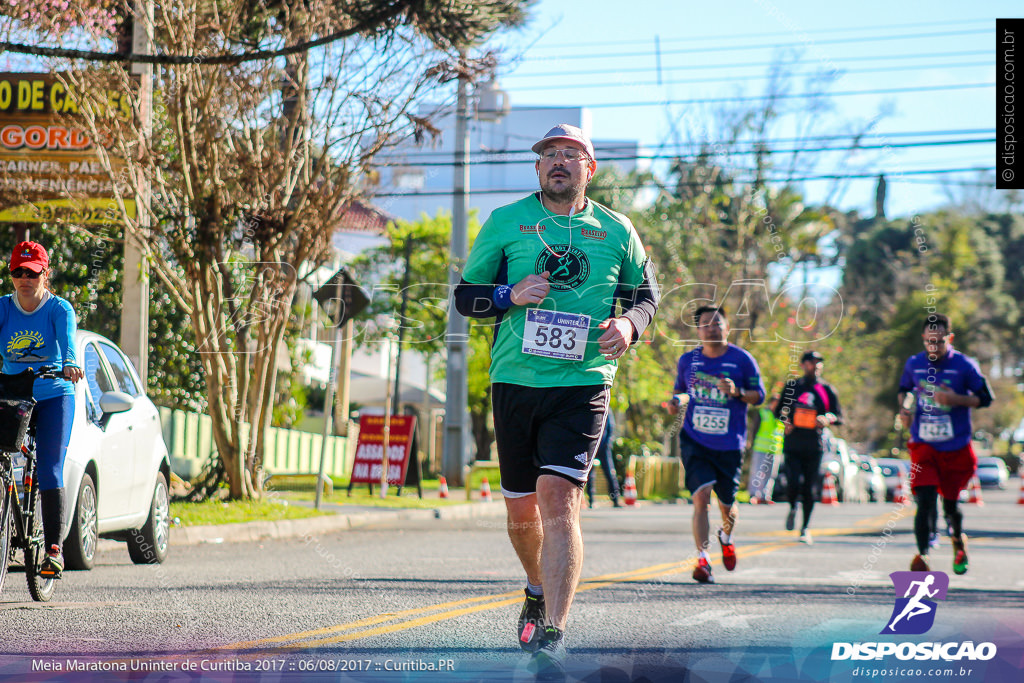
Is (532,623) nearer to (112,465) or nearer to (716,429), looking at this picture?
(716,429)

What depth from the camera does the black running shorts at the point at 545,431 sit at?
5.09 metres

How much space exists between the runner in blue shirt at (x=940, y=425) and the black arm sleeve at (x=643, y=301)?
4984mm

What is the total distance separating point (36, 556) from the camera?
7.03 metres

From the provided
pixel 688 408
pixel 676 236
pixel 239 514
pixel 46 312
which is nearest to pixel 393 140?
pixel 239 514

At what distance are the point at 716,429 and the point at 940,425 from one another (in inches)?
72.1

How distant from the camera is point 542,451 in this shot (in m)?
5.12

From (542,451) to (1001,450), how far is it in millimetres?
92136

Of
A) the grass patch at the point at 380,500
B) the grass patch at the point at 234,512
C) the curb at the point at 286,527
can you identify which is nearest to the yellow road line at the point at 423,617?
the curb at the point at 286,527

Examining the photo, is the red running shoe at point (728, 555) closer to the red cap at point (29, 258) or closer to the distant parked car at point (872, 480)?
the red cap at point (29, 258)

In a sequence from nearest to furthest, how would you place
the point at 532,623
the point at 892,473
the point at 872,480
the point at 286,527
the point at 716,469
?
the point at 532,623, the point at 716,469, the point at 286,527, the point at 872,480, the point at 892,473

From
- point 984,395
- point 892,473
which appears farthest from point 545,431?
point 892,473

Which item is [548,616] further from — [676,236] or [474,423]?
[474,423]

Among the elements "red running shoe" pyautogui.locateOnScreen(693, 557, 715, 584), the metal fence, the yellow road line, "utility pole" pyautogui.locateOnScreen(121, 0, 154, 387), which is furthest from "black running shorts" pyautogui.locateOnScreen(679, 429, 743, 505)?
the metal fence

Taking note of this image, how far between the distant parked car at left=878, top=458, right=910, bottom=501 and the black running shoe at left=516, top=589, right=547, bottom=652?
3286cm
